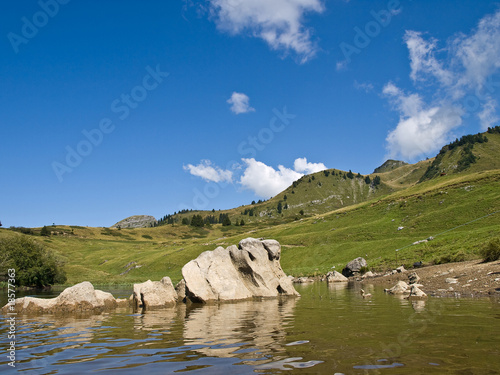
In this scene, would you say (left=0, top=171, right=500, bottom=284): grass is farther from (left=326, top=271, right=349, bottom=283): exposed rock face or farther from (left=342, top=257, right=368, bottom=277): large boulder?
(left=326, top=271, right=349, bottom=283): exposed rock face

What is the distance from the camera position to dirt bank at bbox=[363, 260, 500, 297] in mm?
24081

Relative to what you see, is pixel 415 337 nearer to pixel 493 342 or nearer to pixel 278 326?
pixel 493 342

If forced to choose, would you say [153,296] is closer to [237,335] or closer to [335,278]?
[237,335]

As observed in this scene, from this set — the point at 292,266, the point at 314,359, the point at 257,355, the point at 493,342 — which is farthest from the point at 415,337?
the point at 292,266

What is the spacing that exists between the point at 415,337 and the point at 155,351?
8.76 meters

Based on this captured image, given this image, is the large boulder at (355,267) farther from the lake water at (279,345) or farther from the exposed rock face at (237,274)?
the lake water at (279,345)

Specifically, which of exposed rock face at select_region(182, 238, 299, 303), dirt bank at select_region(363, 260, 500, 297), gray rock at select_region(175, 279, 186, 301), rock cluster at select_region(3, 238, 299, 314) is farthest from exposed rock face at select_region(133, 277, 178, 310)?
dirt bank at select_region(363, 260, 500, 297)

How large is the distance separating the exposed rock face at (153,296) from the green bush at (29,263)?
46225 mm

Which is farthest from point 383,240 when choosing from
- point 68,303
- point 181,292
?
point 68,303

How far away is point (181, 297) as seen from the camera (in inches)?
1286

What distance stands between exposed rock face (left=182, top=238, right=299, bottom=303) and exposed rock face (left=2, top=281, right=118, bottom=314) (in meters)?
7.55

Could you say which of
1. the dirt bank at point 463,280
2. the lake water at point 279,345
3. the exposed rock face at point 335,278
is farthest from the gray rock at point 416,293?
the exposed rock face at point 335,278

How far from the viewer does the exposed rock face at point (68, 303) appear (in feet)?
77.8

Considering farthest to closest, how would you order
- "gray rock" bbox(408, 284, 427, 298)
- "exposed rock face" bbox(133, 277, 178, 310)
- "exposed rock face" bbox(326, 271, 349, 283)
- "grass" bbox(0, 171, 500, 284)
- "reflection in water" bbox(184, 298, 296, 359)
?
"grass" bbox(0, 171, 500, 284), "exposed rock face" bbox(326, 271, 349, 283), "exposed rock face" bbox(133, 277, 178, 310), "gray rock" bbox(408, 284, 427, 298), "reflection in water" bbox(184, 298, 296, 359)
